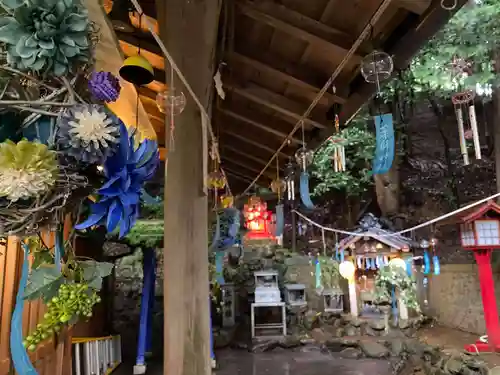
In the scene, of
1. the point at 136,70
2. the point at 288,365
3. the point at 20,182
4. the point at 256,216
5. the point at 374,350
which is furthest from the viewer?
the point at 256,216

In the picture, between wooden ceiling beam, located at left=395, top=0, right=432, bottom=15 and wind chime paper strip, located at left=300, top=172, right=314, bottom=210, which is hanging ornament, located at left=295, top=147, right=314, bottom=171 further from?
wooden ceiling beam, located at left=395, top=0, right=432, bottom=15

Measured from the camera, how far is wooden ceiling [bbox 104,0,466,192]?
8.92 ft

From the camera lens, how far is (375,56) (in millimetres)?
2666

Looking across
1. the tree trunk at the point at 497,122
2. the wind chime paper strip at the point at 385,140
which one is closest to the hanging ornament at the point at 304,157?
the wind chime paper strip at the point at 385,140

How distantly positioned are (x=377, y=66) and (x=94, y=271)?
2330mm

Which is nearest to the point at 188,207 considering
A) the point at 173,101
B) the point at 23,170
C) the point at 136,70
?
the point at 173,101

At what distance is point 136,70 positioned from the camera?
7.66 ft

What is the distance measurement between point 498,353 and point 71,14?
693 centimetres

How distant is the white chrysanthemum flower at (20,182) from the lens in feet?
2.84

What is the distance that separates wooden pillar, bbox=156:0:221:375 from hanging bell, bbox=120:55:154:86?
0.22 meters

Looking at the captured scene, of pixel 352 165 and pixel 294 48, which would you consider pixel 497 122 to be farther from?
pixel 294 48

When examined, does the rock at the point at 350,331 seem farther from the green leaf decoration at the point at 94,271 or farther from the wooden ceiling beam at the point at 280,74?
the green leaf decoration at the point at 94,271

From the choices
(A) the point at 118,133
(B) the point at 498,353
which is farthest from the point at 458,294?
(A) the point at 118,133

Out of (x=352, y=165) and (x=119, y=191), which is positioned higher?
(x=352, y=165)
